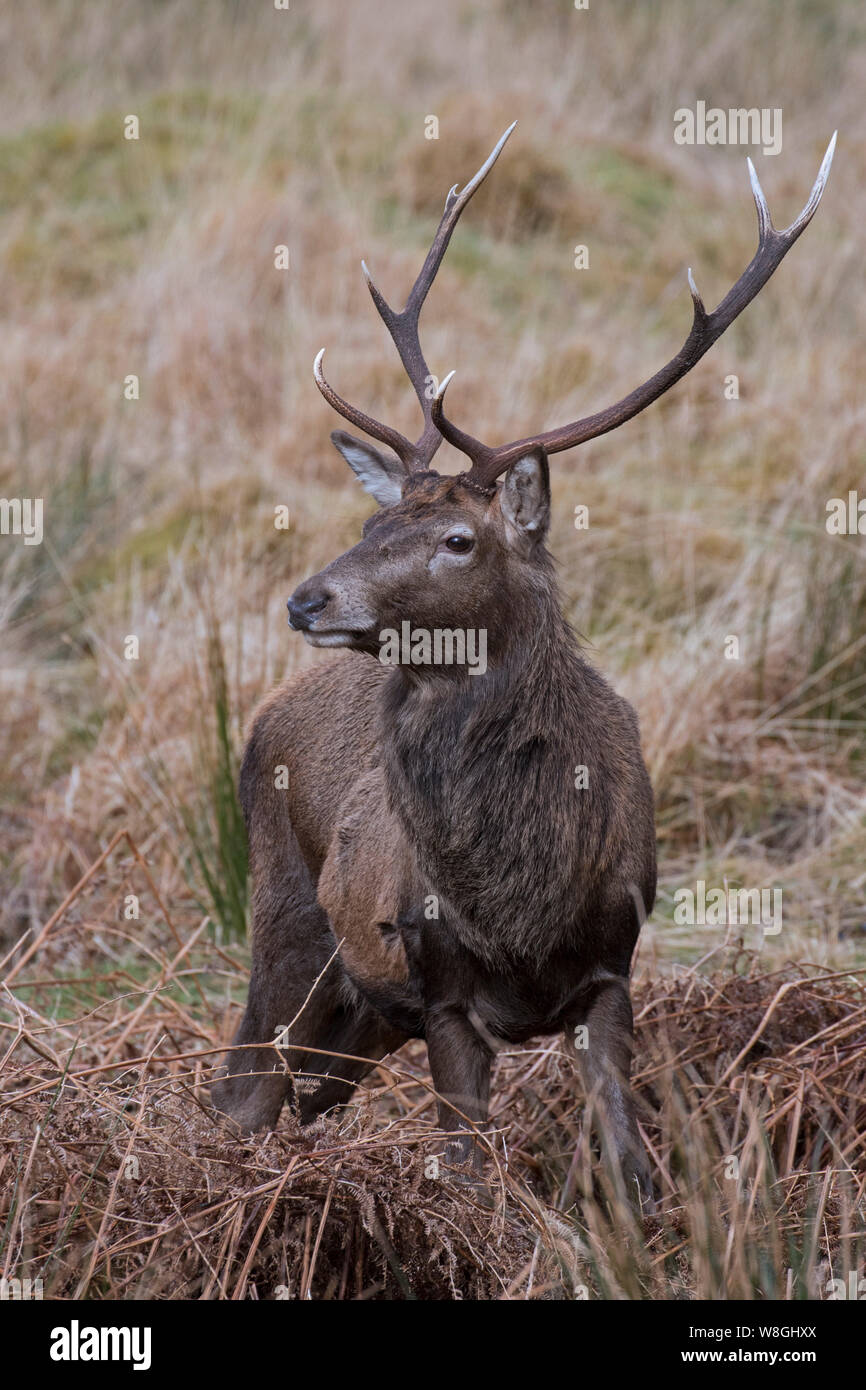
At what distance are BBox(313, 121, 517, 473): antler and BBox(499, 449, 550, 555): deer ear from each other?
248 millimetres

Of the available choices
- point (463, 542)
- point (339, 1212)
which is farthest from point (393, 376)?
point (339, 1212)

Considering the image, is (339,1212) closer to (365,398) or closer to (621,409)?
(621,409)

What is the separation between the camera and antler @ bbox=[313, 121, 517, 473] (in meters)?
3.88

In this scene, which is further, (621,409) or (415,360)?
A: (415,360)

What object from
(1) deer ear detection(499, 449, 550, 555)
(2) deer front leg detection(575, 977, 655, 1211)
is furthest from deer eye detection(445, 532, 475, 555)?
(2) deer front leg detection(575, 977, 655, 1211)

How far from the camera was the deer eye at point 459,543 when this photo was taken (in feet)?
11.7

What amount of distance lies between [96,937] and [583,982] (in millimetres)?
2455

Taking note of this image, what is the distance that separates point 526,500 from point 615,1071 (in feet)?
3.99

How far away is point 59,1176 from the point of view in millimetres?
3301

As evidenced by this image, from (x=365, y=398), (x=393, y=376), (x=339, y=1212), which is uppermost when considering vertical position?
(x=393, y=376)

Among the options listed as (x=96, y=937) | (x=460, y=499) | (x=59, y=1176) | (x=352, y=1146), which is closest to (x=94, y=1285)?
(x=59, y=1176)

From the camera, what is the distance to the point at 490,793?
11.8 ft

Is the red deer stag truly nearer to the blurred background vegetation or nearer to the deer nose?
the deer nose
